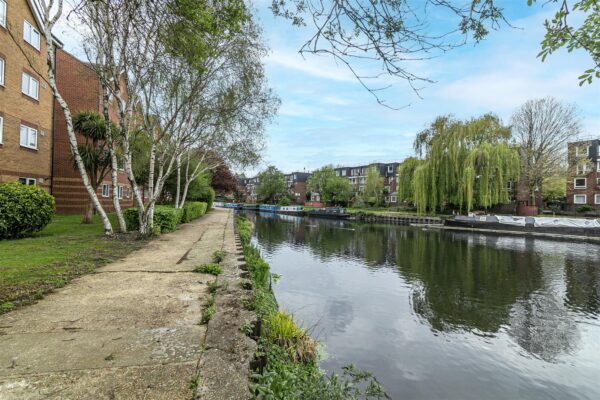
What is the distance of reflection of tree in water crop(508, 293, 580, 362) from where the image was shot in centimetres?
704

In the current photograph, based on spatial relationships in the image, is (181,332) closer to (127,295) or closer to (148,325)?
(148,325)

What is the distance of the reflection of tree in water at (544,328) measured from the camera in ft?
23.1

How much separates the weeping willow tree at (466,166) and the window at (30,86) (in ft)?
107

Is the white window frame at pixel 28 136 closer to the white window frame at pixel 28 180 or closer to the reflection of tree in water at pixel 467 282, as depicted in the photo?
the white window frame at pixel 28 180

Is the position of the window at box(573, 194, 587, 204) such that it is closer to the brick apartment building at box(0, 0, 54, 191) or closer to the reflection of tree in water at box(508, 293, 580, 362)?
the reflection of tree in water at box(508, 293, 580, 362)

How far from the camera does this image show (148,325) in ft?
12.8

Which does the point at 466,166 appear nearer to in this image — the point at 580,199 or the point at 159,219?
the point at 580,199

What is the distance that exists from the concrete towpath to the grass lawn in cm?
36

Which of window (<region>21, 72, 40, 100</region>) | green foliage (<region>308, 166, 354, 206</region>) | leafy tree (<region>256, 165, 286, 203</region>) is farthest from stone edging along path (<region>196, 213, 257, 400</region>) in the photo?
leafy tree (<region>256, 165, 286, 203</region>)

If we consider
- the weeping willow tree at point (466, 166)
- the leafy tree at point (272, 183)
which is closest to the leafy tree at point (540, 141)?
the weeping willow tree at point (466, 166)

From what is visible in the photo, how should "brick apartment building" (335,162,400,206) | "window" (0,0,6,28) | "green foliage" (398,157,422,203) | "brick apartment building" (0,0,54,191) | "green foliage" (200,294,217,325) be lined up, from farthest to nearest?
"brick apartment building" (335,162,400,206), "green foliage" (398,157,422,203), "brick apartment building" (0,0,54,191), "window" (0,0,6,28), "green foliage" (200,294,217,325)

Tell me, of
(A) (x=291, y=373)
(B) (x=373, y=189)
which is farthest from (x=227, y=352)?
(B) (x=373, y=189)

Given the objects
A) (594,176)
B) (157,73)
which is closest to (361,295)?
(157,73)

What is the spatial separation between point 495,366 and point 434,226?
29.4 meters
